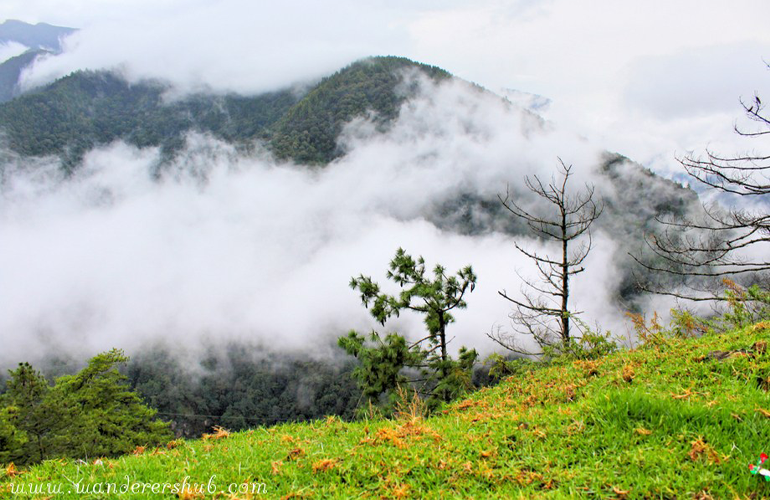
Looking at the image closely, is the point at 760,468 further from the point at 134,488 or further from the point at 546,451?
the point at 134,488

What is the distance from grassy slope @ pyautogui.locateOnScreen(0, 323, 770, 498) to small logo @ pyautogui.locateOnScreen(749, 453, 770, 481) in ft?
0.17

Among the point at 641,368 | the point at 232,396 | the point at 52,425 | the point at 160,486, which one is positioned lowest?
the point at 232,396

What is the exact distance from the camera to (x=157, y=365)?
155 metres

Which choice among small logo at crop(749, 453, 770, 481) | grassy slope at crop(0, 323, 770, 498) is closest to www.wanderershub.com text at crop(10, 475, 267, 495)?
grassy slope at crop(0, 323, 770, 498)

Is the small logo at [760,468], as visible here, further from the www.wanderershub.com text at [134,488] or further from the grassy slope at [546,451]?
the www.wanderershub.com text at [134,488]

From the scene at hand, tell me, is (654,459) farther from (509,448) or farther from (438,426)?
(438,426)

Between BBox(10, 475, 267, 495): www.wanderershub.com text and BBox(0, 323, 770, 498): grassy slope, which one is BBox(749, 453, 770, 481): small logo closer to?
BBox(0, 323, 770, 498): grassy slope

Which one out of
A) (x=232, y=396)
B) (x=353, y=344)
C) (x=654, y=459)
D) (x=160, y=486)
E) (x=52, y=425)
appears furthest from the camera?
(x=232, y=396)

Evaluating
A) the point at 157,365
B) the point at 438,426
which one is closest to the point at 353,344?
the point at 438,426

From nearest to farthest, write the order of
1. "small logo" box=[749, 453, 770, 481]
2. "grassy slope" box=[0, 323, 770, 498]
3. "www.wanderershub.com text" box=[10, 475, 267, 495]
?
1. "small logo" box=[749, 453, 770, 481]
2. "grassy slope" box=[0, 323, 770, 498]
3. "www.wanderershub.com text" box=[10, 475, 267, 495]

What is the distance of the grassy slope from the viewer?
322cm

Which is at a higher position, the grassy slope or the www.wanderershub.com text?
the grassy slope

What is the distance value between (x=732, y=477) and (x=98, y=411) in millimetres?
26941

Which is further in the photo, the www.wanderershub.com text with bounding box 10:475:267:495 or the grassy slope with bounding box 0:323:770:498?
the www.wanderershub.com text with bounding box 10:475:267:495
